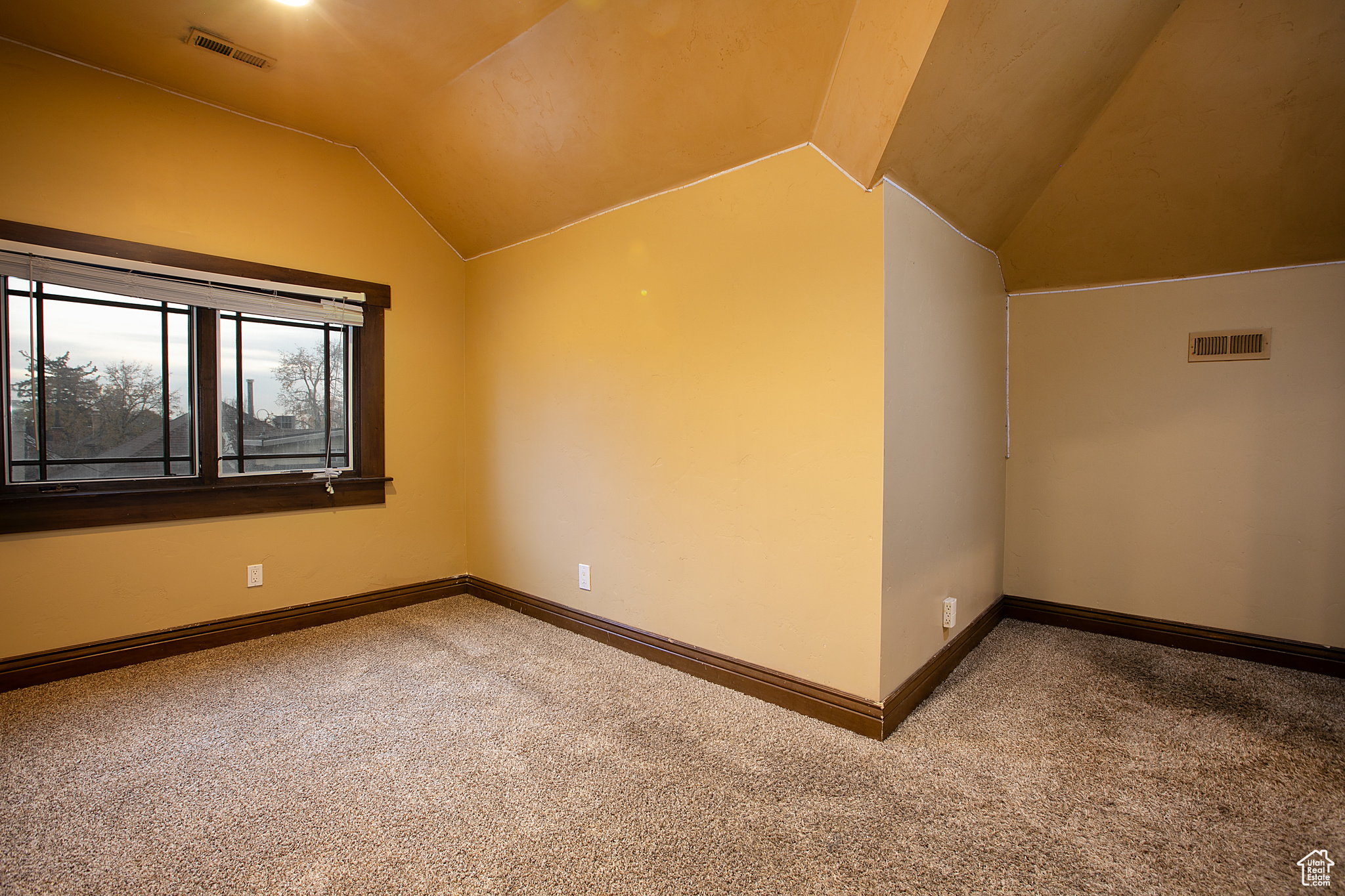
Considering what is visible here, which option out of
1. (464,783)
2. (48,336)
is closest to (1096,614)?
(464,783)

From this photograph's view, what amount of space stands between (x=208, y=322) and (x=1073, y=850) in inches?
148


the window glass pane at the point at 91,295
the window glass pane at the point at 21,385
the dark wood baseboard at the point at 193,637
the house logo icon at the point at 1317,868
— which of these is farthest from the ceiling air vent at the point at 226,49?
the house logo icon at the point at 1317,868

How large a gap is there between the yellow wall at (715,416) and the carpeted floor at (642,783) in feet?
1.23

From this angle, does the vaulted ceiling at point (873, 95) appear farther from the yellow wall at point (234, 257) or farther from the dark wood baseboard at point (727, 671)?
the dark wood baseboard at point (727, 671)

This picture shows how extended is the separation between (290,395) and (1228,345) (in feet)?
15.0

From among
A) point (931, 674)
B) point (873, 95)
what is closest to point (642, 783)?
point (931, 674)

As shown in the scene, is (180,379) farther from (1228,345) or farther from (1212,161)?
(1228,345)

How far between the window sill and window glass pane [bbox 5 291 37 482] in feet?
0.55

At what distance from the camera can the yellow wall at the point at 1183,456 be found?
254 centimetres

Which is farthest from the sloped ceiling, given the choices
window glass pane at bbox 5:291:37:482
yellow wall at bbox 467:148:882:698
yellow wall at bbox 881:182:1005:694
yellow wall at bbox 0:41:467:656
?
window glass pane at bbox 5:291:37:482

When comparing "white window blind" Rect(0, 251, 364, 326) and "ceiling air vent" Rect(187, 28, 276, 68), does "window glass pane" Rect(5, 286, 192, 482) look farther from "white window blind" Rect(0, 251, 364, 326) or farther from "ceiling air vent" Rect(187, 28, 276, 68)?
"ceiling air vent" Rect(187, 28, 276, 68)

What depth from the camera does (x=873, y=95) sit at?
1783mm

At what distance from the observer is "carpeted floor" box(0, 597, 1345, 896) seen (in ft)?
4.51

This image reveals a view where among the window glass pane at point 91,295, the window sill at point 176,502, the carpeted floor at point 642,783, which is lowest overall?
the carpeted floor at point 642,783
